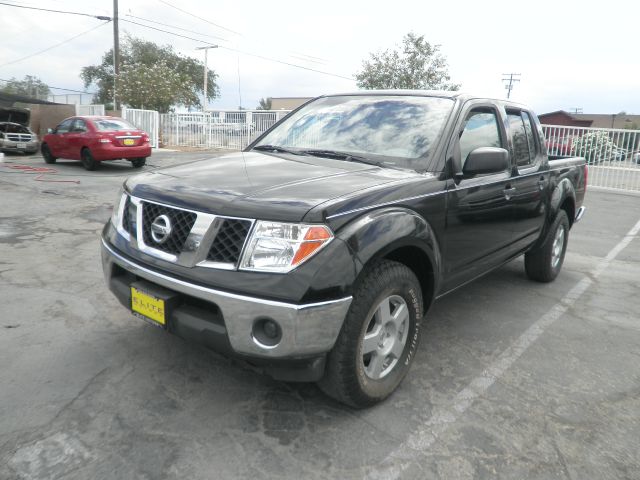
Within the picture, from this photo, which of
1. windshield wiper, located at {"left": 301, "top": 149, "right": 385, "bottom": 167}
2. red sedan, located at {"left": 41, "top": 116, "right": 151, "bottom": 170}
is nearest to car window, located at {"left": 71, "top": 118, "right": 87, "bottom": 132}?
red sedan, located at {"left": 41, "top": 116, "right": 151, "bottom": 170}

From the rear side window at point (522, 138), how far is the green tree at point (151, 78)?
30966 millimetres

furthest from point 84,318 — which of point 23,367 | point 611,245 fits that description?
point 611,245

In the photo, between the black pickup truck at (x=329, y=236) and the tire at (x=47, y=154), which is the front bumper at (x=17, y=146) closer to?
the tire at (x=47, y=154)

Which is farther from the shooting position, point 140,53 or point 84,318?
point 140,53

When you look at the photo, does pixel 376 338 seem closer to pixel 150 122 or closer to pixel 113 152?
pixel 113 152

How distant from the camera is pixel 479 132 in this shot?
365cm

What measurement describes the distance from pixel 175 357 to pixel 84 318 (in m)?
1.01

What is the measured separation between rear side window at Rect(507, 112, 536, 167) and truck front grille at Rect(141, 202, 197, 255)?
2.79m

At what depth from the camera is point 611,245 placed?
745 centimetres

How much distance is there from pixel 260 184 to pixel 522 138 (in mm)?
2766

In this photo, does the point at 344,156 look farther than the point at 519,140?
No

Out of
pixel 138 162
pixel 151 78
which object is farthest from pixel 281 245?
pixel 151 78

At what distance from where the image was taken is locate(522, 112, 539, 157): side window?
448cm

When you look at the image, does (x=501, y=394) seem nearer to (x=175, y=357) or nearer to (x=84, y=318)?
(x=175, y=357)
